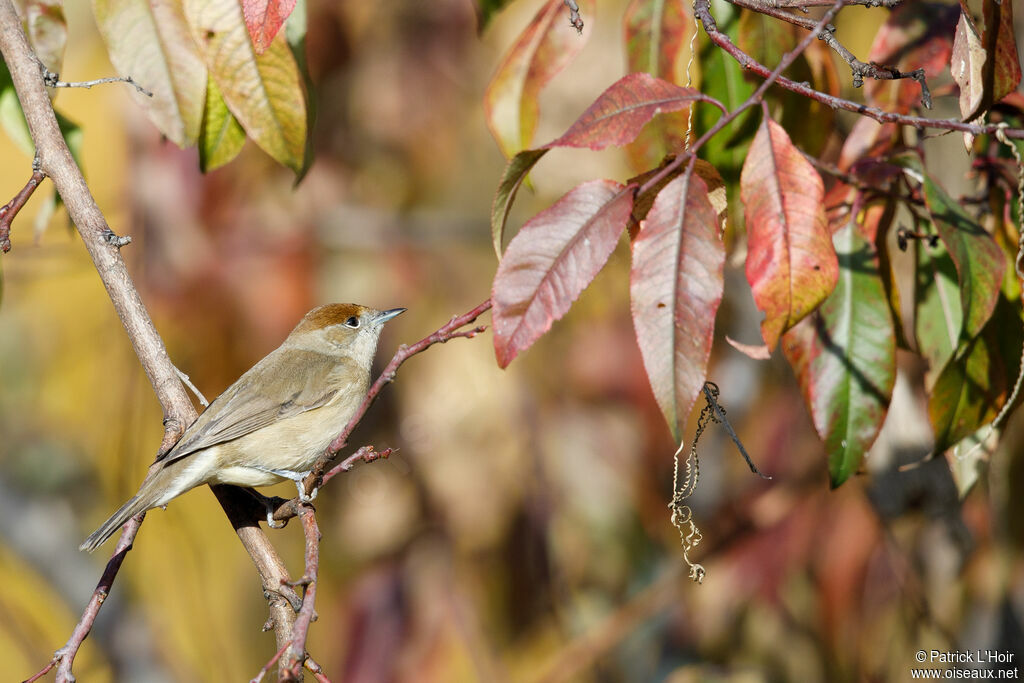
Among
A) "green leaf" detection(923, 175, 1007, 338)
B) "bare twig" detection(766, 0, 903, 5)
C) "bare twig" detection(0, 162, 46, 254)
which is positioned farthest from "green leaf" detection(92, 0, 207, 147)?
"green leaf" detection(923, 175, 1007, 338)

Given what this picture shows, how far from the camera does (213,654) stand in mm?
4762

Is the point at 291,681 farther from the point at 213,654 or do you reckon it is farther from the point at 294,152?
the point at 213,654

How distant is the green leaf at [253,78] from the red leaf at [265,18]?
37 centimetres

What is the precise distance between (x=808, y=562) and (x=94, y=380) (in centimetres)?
391

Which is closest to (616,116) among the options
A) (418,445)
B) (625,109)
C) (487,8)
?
(625,109)

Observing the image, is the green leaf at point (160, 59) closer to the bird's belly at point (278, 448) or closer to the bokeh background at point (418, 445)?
the bird's belly at point (278, 448)

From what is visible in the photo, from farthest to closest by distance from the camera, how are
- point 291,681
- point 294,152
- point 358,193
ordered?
point 358,193 → point 294,152 → point 291,681

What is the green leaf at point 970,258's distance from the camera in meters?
1.85

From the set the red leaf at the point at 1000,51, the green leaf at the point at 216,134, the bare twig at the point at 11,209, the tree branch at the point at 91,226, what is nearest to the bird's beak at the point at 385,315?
the green leaf at the point at 216,134

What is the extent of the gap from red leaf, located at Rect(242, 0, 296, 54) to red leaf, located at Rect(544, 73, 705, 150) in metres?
0.58

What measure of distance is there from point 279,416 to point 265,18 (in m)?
1.51

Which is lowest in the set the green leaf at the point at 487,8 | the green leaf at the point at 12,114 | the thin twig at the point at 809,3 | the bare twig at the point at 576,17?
the thin twig at the point at 809,3

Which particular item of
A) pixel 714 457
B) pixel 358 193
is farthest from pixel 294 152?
pixel 714 457

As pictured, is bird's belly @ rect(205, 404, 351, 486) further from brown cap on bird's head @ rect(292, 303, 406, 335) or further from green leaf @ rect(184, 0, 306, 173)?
green leaf @ rect(184, 0, 306, 173)
